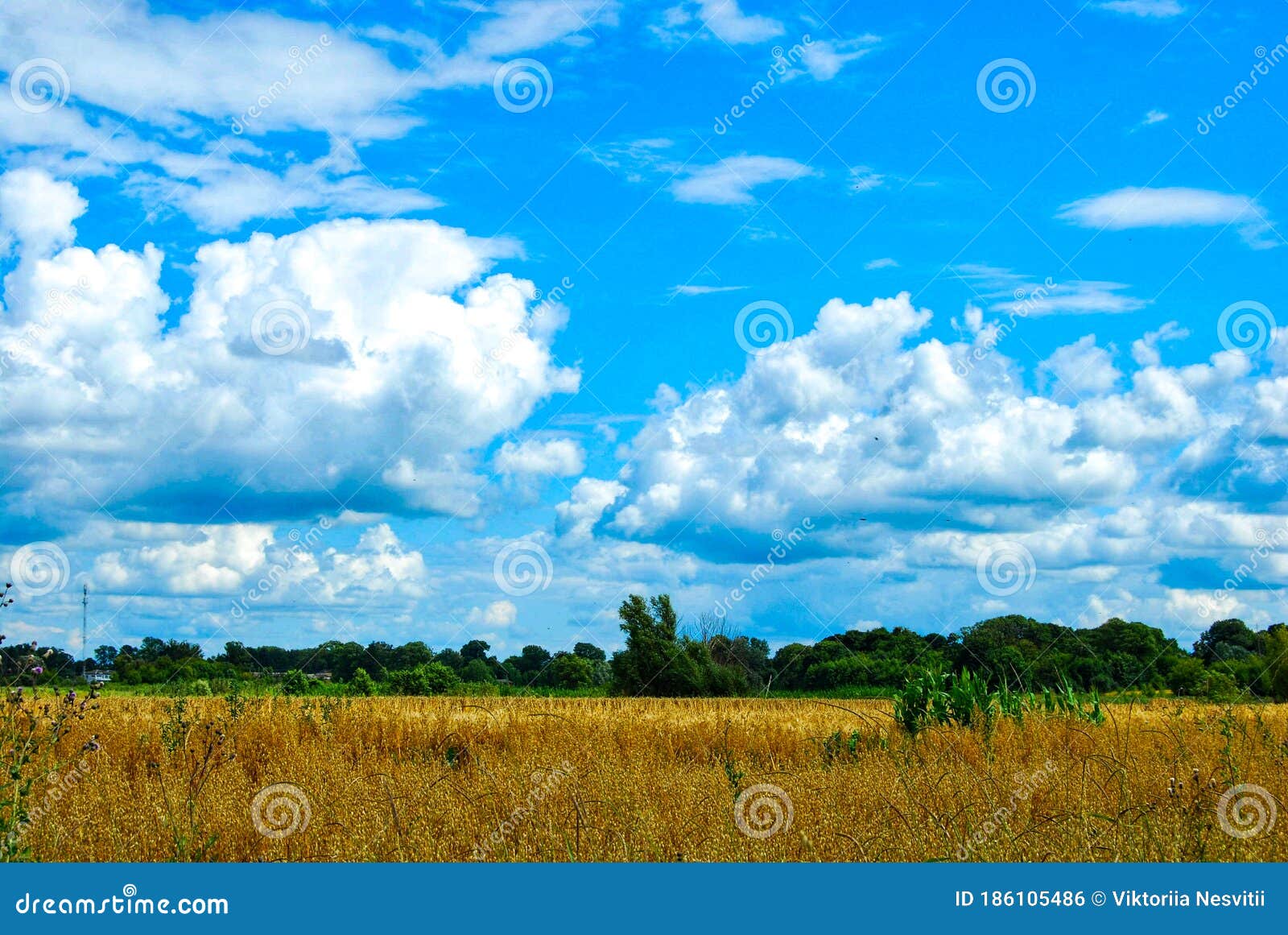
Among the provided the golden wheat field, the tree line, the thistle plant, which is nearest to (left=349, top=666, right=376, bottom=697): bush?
the tree line

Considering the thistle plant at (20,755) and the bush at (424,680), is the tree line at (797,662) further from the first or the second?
the thistle plant at (20,755)

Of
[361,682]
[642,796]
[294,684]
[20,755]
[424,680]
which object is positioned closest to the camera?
[20,755]

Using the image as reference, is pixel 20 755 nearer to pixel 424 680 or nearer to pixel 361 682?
pixel 424 680

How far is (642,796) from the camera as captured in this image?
349 inches

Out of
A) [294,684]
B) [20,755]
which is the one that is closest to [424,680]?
[294,684]

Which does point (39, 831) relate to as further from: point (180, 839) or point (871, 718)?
point (871, 718)

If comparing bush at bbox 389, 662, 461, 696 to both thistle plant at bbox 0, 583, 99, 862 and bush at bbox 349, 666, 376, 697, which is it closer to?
bush at bbox 349, 666, 376, 697

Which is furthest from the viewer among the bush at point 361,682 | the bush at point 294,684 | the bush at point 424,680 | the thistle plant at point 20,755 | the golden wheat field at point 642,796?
the bush at point 424,680

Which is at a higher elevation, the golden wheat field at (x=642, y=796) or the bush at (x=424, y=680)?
the bush at (x=424, y=680)

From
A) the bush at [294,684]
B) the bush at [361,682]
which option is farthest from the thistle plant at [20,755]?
the bush at [361,682]

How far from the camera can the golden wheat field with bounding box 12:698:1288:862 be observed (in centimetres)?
751

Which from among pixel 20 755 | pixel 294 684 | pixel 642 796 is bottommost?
pixel 642 796

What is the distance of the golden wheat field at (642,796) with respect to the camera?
7512mm

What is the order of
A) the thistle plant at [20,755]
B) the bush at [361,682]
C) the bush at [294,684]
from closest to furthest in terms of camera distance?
the thistle plant at [20,755]
the bush at [294,684]
the bush at [361,682]
